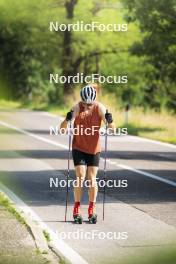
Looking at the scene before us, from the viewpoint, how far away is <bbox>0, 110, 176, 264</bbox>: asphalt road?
6555mm

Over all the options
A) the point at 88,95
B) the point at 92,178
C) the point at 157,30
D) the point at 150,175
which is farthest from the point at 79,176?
the point at 157,30

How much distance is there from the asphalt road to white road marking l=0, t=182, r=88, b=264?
9cm

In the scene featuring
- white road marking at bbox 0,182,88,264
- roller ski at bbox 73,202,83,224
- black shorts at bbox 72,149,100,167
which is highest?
black shorts at bbox 72,149,100,167

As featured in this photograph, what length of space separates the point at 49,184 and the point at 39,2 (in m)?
11.6

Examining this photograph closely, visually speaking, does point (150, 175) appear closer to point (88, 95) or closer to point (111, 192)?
point (111, 192)

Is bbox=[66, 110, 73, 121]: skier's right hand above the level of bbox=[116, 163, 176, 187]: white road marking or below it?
above

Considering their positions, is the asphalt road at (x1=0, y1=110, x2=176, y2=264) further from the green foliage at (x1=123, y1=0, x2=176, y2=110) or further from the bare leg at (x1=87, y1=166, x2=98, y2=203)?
the green foliage at (x1=123, y1=0, x2=176, y2=110)

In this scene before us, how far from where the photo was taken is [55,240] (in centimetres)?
776

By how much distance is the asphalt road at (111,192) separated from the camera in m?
6.55

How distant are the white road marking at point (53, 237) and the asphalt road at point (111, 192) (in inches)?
3.4

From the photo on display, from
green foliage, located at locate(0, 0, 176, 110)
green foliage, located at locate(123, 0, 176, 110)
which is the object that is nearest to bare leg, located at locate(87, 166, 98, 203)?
green foliage, located at locate(0, 0, 176, 110)

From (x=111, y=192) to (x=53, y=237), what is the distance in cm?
461

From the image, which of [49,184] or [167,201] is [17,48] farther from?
[49,184]

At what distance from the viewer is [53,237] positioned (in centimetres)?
791
